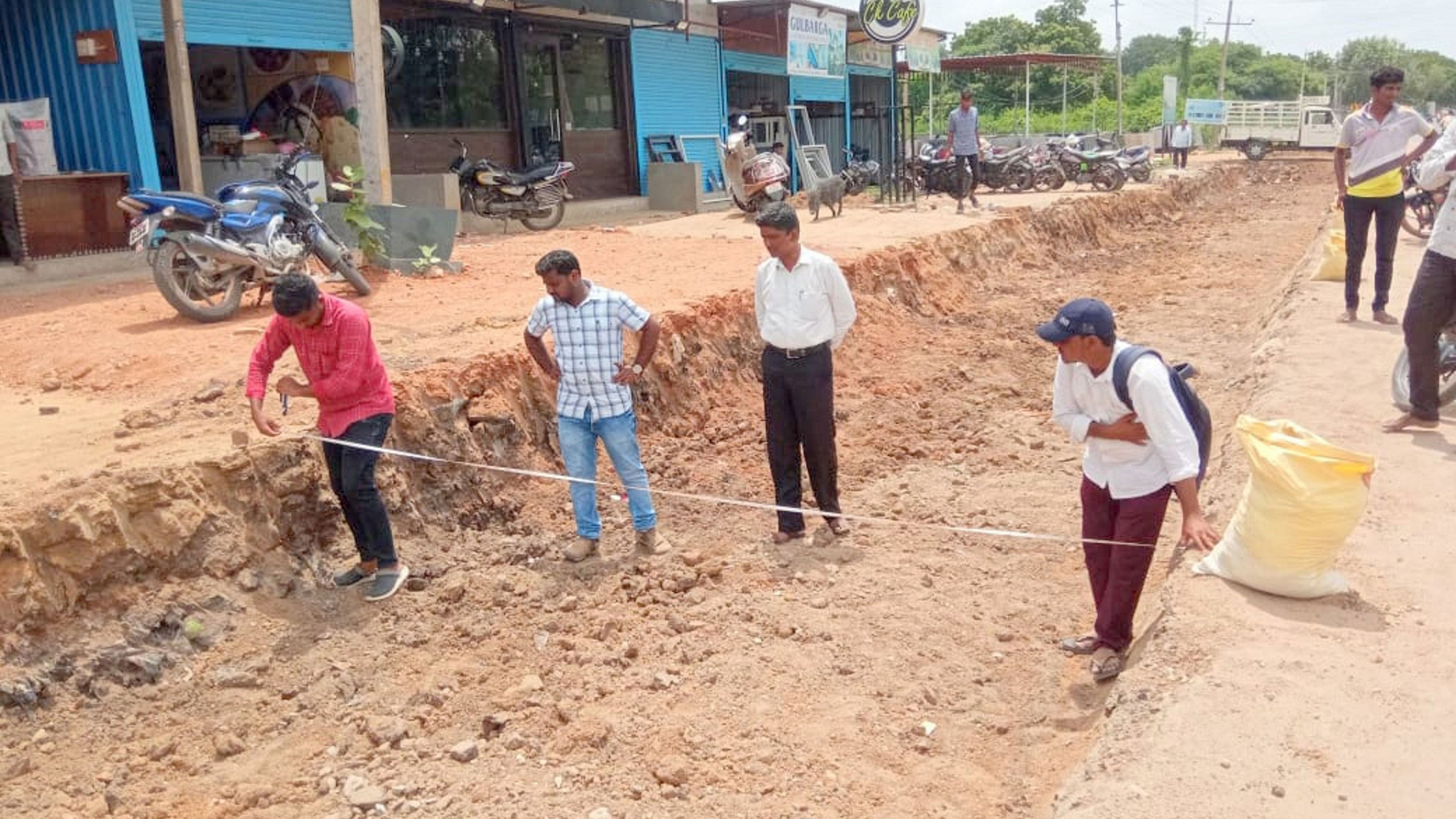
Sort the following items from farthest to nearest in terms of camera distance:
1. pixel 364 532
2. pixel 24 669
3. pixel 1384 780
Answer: pixel 364 532 < pixel 24 669 < pixel 1384 780

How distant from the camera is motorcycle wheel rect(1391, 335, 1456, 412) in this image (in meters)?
6.31

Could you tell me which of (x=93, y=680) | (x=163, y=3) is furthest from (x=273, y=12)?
(x=93, y=680)

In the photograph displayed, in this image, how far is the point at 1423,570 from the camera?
14.5 ft

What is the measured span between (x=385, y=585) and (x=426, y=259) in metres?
5.42

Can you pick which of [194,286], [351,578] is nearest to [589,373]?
[351,578]

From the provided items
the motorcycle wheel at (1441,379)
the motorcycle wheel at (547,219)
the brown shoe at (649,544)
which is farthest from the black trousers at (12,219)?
the motorcycle wheel at (1441,379)

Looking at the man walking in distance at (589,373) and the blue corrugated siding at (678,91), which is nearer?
the man walking in distance at (589,373)

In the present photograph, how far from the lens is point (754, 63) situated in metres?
22.3

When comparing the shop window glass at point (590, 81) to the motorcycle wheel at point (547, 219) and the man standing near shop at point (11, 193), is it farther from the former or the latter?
the man standing near shop at point (11, 193)

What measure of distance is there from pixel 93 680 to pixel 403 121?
37.1 feet

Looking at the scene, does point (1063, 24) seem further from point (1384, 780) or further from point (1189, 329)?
point (1384, 780)

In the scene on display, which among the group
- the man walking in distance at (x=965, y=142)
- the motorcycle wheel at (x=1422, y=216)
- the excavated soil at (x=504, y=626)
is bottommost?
the excavated soil at (x=504, y=626)

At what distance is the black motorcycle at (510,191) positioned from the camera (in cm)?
1399

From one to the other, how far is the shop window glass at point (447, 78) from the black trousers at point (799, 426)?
10016 millimetres
